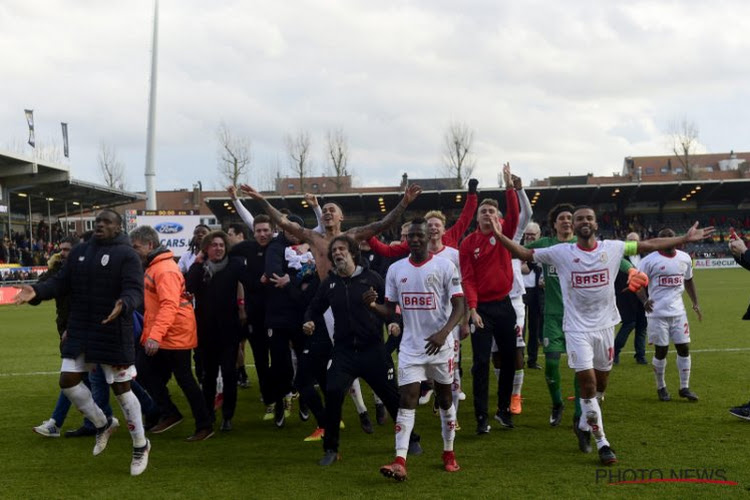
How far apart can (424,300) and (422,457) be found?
1.44 m

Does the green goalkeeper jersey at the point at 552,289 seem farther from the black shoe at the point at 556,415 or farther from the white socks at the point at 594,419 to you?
the white socks at the point at 594,419

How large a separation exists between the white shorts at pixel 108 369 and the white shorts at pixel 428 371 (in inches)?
92.4

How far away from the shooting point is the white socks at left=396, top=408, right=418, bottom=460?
5.20 metres

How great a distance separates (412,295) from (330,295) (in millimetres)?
777

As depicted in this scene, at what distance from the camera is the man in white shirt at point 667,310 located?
808cm

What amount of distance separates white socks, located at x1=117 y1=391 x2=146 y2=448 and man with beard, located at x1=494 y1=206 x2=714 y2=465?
3.44 meters

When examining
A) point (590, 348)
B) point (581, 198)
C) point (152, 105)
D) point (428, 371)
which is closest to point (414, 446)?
point (428, 371)

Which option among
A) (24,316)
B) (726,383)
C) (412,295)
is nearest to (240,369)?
(412,295)

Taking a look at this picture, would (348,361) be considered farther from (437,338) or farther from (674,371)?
(674,371)

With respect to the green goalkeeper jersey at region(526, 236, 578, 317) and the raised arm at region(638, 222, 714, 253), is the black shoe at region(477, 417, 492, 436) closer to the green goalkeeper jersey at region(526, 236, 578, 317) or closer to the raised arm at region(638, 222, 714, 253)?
the green goalkeeper jersey at region(526, 236, 578, 317)

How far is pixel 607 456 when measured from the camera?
5.41 metres

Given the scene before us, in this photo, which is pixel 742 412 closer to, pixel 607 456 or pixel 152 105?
pixel 607 456

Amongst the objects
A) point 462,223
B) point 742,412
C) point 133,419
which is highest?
point 462,223

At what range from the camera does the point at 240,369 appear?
31.7 ft
